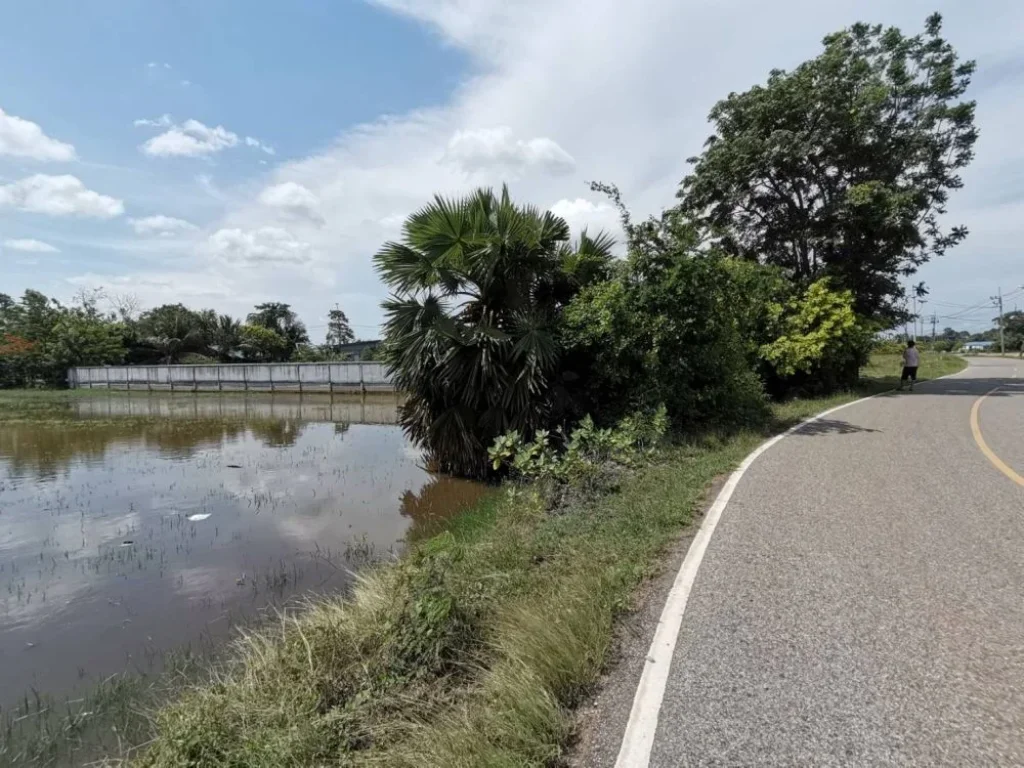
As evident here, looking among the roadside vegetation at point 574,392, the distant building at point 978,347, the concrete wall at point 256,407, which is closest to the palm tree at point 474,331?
the roadside vegetation at point 574,392

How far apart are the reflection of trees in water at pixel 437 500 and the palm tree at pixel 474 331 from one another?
416 millimetres

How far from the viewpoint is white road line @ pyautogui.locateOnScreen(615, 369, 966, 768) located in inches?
105

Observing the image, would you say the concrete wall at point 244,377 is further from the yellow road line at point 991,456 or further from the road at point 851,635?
the road at point 851,635

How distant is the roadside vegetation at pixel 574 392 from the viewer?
3.65 m

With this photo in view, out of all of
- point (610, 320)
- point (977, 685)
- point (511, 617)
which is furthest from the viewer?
point (610, 320)

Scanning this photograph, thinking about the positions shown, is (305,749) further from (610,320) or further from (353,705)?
(610,320)

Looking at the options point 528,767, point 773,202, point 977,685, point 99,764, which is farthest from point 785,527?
point 773,202

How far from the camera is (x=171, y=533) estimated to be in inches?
357

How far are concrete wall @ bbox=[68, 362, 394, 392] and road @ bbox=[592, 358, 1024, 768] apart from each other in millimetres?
29712

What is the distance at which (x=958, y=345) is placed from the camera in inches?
3871

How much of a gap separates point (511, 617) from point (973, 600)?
304 centimetres

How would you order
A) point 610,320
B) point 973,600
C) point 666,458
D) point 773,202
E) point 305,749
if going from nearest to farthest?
1. point 305,749
2. point 973,600
3. point 666,458
4. point 610,320
5. point 773,202

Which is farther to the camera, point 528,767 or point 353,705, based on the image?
point 353,705

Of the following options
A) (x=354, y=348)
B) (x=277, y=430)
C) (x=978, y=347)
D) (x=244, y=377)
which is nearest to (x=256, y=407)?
(x=277, y=430)
